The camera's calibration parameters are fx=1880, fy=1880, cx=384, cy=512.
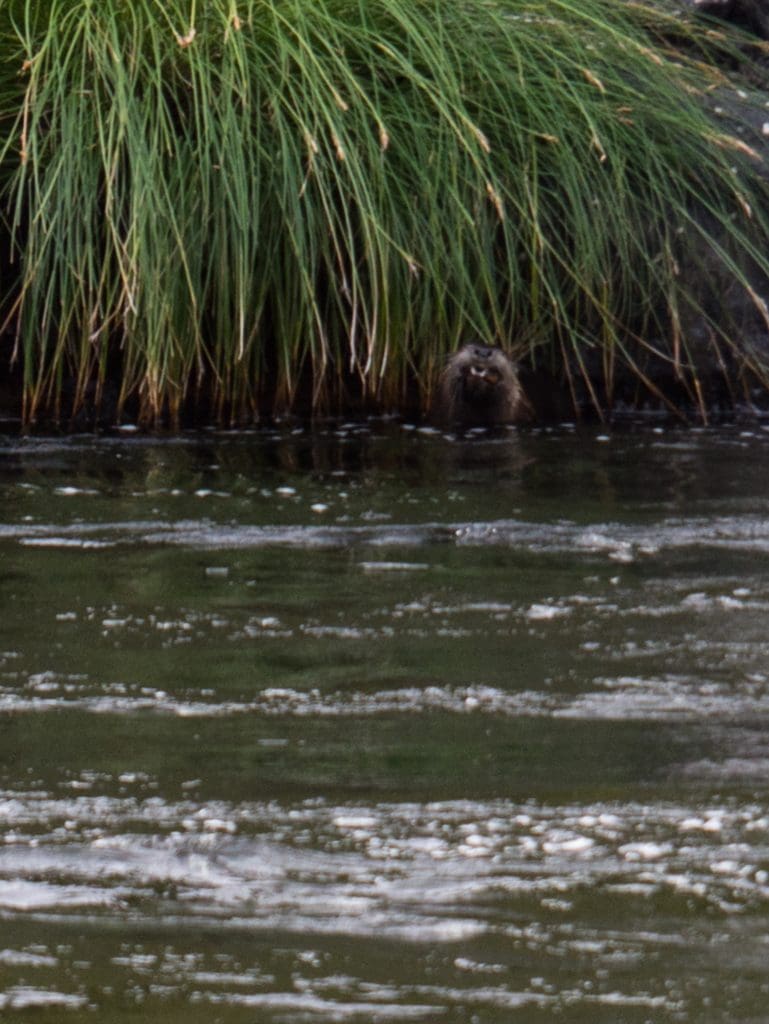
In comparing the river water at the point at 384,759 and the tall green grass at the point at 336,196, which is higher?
the tall green grass at the point at 336,196

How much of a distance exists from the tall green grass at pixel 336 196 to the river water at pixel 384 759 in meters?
1.56

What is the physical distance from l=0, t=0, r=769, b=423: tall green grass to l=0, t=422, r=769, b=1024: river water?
1564mm

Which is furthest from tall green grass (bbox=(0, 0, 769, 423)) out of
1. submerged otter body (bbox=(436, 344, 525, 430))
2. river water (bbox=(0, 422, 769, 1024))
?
river water (bbox=(0, 422, 769, 1024))

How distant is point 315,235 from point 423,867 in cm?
471

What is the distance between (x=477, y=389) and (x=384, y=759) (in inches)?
160

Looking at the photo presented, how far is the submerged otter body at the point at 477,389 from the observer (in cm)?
668

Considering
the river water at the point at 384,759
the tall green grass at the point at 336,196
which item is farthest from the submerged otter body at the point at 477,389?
the river water at the point at 384,759

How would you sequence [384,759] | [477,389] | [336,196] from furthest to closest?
[336,196] < [477,389] < [384,759]

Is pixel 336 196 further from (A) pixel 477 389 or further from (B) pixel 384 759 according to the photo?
(B) pixel 384 759

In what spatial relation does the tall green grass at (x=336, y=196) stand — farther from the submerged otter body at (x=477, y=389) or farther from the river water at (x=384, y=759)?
the river water at (x=384, y=759)

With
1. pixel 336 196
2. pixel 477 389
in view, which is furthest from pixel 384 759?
pixel 336 196

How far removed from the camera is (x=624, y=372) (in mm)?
7562

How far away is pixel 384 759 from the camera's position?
275cm

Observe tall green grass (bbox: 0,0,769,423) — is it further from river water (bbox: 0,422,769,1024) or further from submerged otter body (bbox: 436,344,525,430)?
river water (bbox: 0,422,769,1024)
